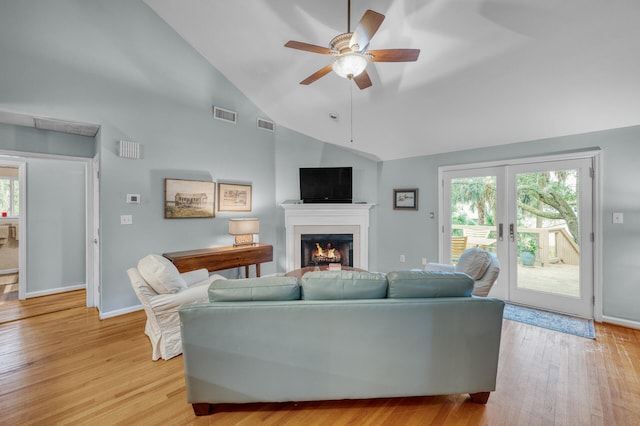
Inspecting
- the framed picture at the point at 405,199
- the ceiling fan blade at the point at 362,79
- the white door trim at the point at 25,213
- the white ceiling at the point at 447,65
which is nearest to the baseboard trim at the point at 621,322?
the white ceiling at the point at 447,65

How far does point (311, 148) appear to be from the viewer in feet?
16.9

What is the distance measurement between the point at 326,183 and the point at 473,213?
236 centimetres

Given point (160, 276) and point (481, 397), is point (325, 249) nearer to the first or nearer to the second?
point (160, 276)

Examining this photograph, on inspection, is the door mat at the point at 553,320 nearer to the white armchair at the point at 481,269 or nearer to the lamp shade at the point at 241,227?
the white armchair at the point at 481,269

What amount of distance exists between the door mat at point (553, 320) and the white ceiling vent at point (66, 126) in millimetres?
5513

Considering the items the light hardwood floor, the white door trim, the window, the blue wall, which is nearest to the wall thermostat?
the white door trim

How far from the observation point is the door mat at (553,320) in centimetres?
294

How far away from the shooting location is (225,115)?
439 cm

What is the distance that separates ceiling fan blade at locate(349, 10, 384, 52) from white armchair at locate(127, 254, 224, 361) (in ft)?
7.73

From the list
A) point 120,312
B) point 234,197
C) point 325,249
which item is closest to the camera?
point 120,312

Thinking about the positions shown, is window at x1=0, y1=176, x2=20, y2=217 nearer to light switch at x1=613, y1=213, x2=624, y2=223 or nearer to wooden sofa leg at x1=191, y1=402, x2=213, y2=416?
wooden sofa leg at x1=191, y1=402, x2=213, y2=416

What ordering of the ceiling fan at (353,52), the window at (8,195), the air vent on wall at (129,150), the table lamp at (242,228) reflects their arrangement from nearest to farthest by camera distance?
the ceiling fan at (353,52) → the air vent on wall at (129,150) → the table lamp at (242,228) → the window at (8,195)

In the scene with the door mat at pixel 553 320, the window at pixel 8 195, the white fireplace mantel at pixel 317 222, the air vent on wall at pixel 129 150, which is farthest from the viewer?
the window at pixel 8 195

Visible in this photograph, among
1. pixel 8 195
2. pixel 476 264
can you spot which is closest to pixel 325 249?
pixel 476 264
